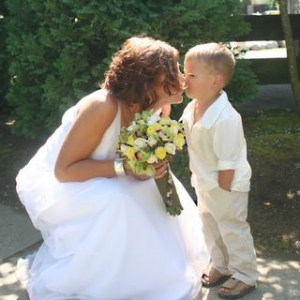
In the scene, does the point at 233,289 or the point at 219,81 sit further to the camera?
the point at 233,289

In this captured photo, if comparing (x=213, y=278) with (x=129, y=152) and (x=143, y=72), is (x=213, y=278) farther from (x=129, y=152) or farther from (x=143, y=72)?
(x=143, y=72)

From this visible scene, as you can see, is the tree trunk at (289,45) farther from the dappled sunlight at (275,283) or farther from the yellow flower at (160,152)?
the yellow flower at (160,152)

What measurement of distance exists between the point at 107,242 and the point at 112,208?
0.18 meters

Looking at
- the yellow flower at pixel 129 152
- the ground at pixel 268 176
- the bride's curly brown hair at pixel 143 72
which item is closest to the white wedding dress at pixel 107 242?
the bride's curly brown hair at pixel 143 72

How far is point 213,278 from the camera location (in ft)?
10.7

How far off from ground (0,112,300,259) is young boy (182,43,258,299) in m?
0.70

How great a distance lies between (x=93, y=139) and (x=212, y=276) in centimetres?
116

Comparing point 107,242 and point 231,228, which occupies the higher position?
point 107,242

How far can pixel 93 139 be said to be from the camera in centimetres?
280

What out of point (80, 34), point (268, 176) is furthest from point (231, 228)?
point (80, 34)

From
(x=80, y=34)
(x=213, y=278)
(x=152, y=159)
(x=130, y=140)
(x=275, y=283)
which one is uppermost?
(x=80, y=34)

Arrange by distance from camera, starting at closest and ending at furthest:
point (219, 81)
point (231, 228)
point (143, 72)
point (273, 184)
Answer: point (143, 72) → point (219, 81) → point (231, 228) → point (273, 184)

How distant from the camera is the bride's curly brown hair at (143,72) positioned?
9.02 feet

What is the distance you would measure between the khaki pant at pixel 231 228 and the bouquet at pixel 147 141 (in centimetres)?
44
